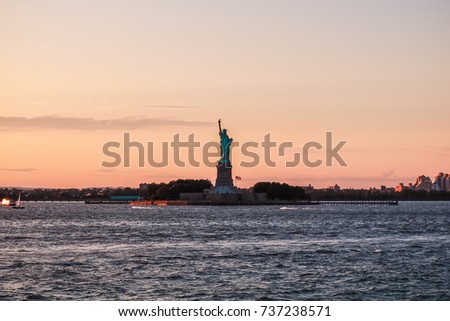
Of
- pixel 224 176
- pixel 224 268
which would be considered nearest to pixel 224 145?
pixel 224 176

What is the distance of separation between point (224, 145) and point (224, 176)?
Result: 4.57 meters

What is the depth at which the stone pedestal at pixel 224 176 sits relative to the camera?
134 metres

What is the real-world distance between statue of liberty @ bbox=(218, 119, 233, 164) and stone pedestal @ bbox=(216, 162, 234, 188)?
2.36 feet

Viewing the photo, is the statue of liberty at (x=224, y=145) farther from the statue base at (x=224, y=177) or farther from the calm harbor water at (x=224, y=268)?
the calm harbor water at (x=224, y=268)

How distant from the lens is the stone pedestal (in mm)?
134000

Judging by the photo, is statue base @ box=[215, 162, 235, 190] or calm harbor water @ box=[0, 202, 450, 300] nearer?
calm harbor water @ box=[0, 202, 450, 300]

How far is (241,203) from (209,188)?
54.5 feet

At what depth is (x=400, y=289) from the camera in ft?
91.6

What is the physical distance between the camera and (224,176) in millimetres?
136875

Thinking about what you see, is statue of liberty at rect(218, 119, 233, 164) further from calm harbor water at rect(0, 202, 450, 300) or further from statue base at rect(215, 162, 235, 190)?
calm harbor water at rect(0, 202, 450, 300)

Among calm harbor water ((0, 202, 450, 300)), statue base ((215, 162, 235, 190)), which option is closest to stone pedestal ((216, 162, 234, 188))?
statue base ((215, 162, 235, 190))

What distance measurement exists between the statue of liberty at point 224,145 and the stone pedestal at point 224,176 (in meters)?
0.72

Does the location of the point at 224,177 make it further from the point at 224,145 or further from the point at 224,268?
the point at 224,268
